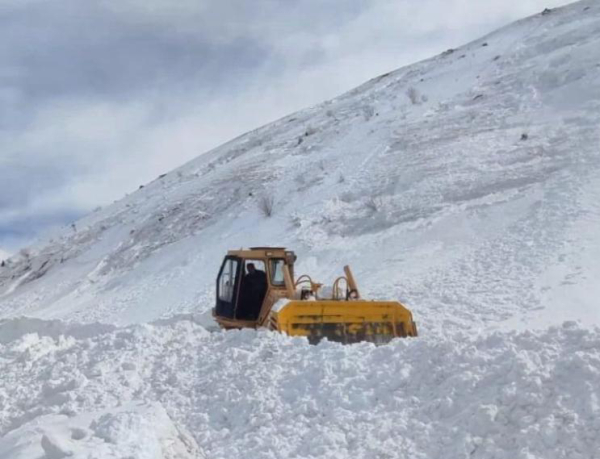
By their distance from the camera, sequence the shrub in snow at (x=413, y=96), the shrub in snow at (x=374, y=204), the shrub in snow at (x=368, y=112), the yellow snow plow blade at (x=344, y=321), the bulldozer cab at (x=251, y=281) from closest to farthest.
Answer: the yellow snow plow blade at (x=344, y=321) → the bulldozer cab at (x=251, y=281) → the shrub in snow at (x=374, y=204) → the shrub in snow at (x=413, y=96) → the shrub in snow at (x=368, y=112)

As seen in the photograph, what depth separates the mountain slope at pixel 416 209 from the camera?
46.8 ft

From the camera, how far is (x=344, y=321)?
1051cm

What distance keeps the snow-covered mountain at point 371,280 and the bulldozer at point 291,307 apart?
50.2 inches

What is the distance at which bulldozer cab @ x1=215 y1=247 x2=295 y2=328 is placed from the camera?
494 inches

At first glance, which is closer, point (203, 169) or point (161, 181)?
point (203, 169)

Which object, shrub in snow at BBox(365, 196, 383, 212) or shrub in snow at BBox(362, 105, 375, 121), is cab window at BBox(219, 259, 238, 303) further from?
shrub in snow at BBox(362, 105, 375, 121)

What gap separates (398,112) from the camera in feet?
89.8

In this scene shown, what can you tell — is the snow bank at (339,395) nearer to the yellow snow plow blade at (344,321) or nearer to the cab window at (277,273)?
the yellow snow plow blade at (344,321)

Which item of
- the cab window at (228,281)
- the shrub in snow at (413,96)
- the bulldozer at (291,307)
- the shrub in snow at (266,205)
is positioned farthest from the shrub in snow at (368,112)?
the cab window at (228,281)

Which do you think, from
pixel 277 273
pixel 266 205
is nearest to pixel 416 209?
pixel 266 205

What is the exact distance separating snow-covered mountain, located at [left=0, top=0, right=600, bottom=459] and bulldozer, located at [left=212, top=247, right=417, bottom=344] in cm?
128

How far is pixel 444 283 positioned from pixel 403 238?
3.22 metres

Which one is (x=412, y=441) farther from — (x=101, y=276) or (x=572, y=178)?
(x=101, y=276)

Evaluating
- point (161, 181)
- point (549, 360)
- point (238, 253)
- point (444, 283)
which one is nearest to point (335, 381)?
point (549, 360)
